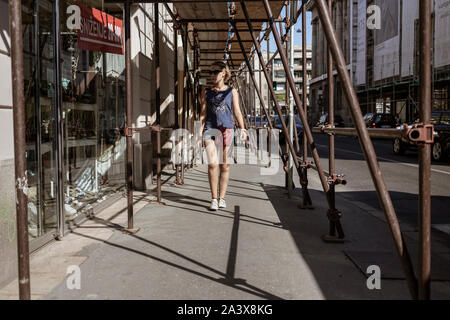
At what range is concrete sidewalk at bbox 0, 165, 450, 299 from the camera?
3031mm

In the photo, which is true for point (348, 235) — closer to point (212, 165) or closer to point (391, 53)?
point (212, 165)

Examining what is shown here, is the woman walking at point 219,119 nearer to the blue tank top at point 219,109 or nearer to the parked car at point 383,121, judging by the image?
the blue tank top at point 219,109

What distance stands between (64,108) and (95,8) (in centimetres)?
152

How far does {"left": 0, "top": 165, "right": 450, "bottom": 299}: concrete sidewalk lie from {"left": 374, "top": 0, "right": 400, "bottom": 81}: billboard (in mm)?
29821

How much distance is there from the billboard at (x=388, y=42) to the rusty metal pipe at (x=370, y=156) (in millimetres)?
32602

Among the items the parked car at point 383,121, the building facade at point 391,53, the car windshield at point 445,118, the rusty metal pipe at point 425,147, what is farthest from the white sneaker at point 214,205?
the parked car at point 383,121

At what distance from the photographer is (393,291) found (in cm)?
305

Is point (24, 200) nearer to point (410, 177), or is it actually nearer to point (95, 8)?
point (95, 8)

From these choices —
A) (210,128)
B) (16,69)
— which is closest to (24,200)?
(16,69)

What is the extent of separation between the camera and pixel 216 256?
3809mm

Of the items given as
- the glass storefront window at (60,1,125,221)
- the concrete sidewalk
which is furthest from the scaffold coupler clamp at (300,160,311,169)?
the glass storefront window at (60,1,125,221)

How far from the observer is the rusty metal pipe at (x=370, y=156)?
2354mm

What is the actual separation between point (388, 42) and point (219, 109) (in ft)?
104

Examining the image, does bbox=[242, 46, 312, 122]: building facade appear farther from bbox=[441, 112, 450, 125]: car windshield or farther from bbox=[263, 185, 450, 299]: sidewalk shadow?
bbox=[441, 112, 450, 125]: car windshield
